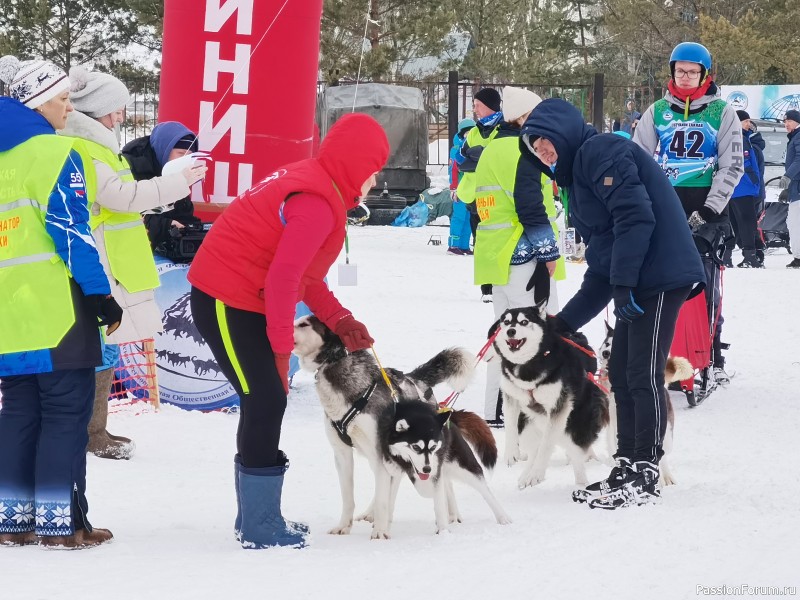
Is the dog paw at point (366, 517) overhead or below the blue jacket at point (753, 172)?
below

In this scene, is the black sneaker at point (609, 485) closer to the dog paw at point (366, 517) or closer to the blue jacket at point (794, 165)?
the dog paw at point (366, 517)

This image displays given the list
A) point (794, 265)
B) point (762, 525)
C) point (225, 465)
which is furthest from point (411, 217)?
point (762, 525)

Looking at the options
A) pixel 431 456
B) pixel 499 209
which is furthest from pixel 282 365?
pixel 499 209

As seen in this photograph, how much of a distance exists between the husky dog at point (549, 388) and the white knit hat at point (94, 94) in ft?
6.78

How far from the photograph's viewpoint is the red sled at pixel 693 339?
6484 mm

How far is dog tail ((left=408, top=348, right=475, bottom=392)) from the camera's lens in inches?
177

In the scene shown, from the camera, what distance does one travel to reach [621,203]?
414 cm

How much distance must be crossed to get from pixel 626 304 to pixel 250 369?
1560mm

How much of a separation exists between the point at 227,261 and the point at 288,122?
9.52 ft

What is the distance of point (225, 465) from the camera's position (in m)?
5.08

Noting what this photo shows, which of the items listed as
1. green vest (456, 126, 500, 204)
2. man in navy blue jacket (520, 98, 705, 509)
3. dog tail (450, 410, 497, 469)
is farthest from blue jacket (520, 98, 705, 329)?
green vest (456, 126, 500, 204)

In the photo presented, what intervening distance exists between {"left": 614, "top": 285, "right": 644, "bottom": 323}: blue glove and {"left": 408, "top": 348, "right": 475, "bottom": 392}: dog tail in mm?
682

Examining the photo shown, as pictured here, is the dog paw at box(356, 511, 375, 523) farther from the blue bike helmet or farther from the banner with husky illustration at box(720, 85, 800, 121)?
the banner with husky illustration at box(720, 85, 800, 121)

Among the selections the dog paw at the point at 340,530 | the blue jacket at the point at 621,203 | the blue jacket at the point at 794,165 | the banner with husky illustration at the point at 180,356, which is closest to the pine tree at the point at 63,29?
the blue jacket at the point at 794,165
